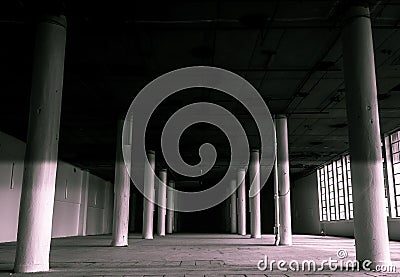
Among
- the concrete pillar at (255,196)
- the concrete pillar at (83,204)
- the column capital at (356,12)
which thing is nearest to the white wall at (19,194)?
the concrete pillar at (83,204)

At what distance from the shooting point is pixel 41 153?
452 inches

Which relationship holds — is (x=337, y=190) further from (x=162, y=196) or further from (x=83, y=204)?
(x=83, y=204)

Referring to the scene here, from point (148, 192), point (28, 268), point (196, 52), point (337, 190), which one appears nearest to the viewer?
point (28, 268)

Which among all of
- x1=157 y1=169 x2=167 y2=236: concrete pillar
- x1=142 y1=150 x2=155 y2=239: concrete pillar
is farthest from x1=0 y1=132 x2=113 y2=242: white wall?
x1=157 y1=169 x2=167 y2=236: concrete pillar

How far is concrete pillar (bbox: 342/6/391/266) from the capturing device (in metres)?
11.2

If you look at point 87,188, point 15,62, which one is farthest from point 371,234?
point 87,188

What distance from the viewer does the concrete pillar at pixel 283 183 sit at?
23.4 meters

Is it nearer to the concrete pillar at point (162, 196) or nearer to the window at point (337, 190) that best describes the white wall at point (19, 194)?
the concrete pillar at point (162, 196)

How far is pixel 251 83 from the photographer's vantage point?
19.6m

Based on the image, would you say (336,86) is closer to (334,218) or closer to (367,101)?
(367,101)

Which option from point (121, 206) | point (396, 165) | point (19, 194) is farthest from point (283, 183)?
point (19, 194)

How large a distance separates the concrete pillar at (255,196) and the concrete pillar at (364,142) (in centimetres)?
2309

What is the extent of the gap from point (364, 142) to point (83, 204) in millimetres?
40764

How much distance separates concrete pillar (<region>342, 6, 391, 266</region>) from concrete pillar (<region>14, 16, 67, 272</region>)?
346 inches
